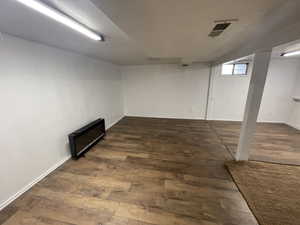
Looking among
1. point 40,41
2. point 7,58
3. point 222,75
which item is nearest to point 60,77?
point 40,41

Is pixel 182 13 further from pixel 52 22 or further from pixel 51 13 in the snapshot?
pixel 52 22

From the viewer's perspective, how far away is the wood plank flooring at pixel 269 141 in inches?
111

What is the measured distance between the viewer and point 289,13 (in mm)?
1289

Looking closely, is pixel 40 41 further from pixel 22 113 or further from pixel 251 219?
pixel 251 219

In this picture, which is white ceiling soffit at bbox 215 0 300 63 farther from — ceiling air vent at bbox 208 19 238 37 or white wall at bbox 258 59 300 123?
white wall at bbox 258 59 300 123

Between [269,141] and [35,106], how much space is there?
5.26 metres

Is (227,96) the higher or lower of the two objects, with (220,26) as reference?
lower

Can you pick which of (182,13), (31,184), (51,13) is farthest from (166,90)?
(31,184)

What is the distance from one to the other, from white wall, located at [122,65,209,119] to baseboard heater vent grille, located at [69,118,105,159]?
2410 millimetres

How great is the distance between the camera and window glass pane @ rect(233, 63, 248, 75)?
4.84 metres

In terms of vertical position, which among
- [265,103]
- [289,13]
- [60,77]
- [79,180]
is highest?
[289,13]

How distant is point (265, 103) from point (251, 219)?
4.70 metres

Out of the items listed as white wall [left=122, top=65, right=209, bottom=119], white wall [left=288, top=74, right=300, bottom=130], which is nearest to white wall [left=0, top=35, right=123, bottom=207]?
white wall [left=122, top=65, right=209, bottom=119]

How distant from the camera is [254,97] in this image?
2.33m
